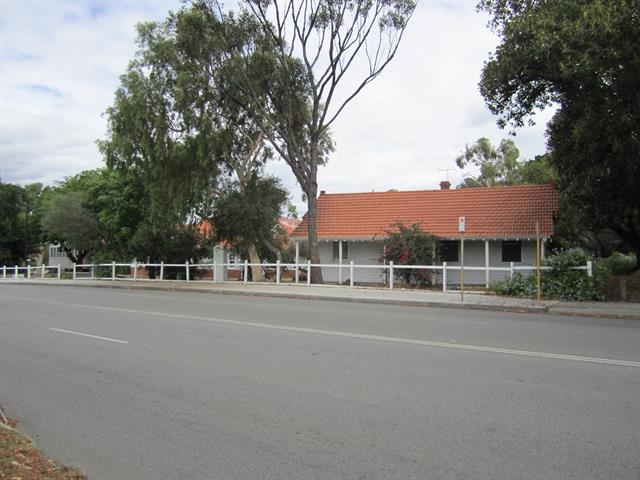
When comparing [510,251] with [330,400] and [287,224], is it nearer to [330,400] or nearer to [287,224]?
[330,400]

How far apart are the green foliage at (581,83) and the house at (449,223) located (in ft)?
19.6

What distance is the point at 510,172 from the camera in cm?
5134

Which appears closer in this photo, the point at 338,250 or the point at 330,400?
the point at 330,400

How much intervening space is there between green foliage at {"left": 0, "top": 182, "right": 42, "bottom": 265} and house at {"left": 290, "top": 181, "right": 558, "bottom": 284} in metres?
45.5

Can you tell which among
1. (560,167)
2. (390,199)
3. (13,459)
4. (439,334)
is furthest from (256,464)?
(390,199)

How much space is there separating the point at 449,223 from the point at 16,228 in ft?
183

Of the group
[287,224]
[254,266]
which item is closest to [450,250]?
[254,266]

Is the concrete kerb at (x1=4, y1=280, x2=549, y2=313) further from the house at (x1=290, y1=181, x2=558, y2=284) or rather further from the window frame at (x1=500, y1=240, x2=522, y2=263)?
the window frame at (x1=500, y1=240, x2=522, y2=263)

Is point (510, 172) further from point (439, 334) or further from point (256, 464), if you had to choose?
point (256, 464)

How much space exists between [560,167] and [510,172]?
30888 millimetres

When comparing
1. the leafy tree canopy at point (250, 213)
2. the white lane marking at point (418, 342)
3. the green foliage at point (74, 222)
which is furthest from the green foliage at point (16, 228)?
the white lane marking at point (418, 342)

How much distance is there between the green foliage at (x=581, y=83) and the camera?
563 inches

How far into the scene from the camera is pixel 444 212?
96.7ft

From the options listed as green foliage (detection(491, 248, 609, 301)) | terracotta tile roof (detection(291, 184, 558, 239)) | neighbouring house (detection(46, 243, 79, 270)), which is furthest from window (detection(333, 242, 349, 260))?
neighbouring house (detection(46, 243, 79, 270))
